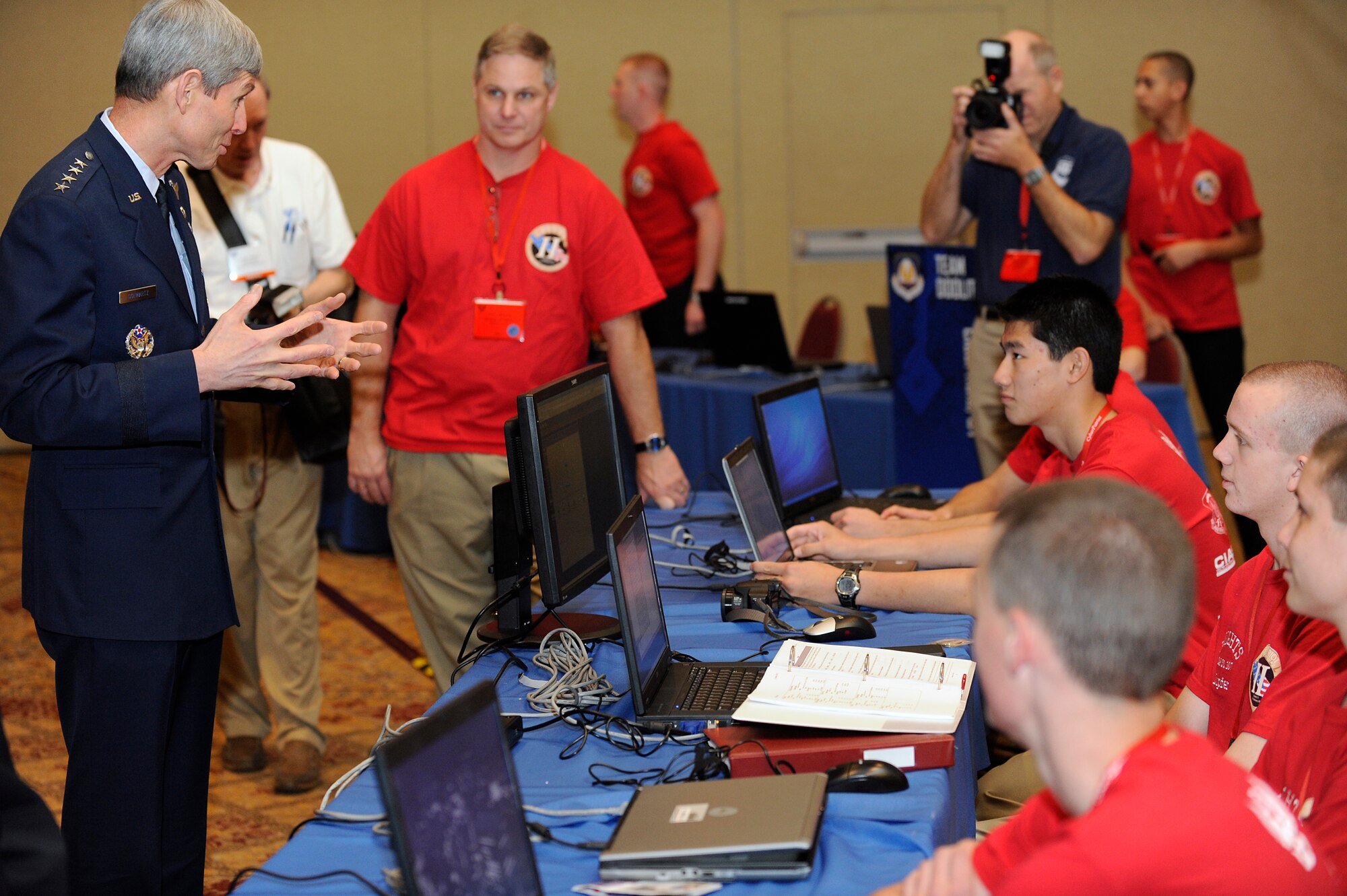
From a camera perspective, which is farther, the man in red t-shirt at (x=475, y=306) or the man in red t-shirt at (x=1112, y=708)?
the man in red t-shirt at (x=475, y=306)

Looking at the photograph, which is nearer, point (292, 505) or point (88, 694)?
point (88, 694)

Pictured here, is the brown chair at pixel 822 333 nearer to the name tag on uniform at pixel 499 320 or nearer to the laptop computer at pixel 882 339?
the laptop computer at pixel 882 339

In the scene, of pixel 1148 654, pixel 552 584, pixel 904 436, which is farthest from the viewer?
pixel 904 436

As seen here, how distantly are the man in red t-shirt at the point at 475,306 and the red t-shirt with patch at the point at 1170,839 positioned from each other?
2012 millimetres

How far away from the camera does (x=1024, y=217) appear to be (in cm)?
379

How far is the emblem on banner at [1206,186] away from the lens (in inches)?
208

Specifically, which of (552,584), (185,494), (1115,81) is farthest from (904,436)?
(1115,81)

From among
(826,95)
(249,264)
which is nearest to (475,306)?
(249,264)

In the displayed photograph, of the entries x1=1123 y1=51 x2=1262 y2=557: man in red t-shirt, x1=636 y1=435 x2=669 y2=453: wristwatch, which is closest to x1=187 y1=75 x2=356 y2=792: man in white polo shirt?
x1=636 y1=435 x2=669 y2=453: wristwatch

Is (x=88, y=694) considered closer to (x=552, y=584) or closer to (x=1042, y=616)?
(x=552, y=584)

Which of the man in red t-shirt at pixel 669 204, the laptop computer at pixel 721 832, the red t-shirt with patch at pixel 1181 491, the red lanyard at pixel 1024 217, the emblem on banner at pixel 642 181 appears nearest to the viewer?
the laptop computer at pixel 721 832

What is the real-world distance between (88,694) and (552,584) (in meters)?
0.75

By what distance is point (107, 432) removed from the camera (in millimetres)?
1854

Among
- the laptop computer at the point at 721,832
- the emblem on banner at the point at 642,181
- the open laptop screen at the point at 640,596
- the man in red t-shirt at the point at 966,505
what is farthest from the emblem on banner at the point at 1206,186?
the laptop computer at the point at 721,832
